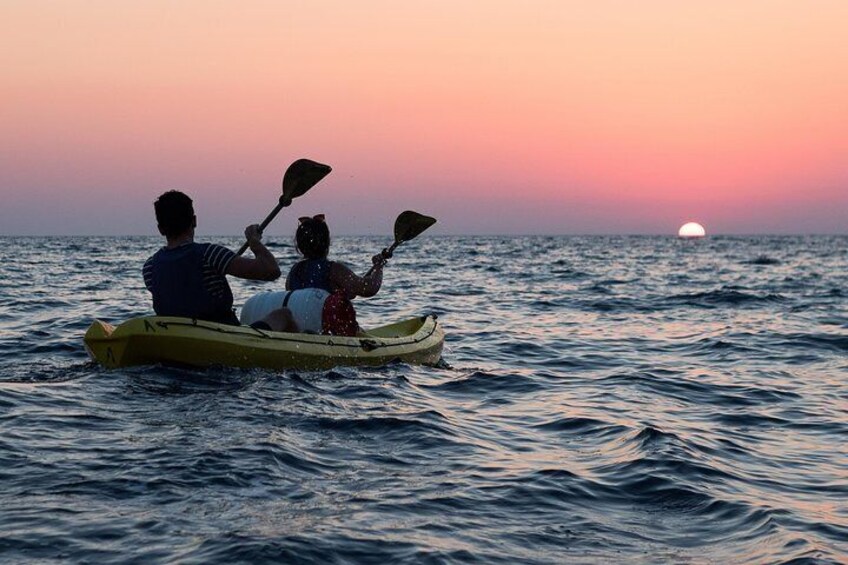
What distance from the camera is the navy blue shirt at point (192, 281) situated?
798 cm

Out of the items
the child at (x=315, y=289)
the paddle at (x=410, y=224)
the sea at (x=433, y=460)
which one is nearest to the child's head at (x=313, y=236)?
the child at (x=315, y=289)

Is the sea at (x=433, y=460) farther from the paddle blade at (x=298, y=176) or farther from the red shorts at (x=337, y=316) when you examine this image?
the paddle blade at (x=298, y=176)

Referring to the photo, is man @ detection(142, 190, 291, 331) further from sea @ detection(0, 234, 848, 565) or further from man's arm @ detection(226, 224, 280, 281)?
sea @ detection(0, 234, 848, 565)

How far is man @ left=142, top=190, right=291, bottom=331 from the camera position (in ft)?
25.6

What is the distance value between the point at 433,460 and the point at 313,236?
3737 millimetres

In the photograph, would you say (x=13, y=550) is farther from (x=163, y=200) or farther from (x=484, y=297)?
(x=484, y=297)

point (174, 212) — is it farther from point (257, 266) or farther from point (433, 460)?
point (433, 460)

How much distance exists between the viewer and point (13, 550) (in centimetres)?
392

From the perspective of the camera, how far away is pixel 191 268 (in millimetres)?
8086

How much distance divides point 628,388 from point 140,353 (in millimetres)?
4599

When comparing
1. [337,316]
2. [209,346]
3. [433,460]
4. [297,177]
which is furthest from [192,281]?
[433,460]

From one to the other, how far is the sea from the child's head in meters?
1.19

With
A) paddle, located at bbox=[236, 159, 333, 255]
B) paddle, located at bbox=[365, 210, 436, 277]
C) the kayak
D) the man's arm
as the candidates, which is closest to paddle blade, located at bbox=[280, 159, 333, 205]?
paddle, located at bbox=[236, 159, 333, 255]

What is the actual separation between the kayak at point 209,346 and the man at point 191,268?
0.16 meters
